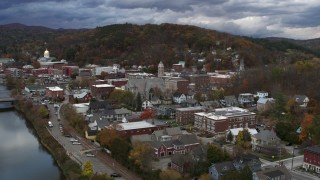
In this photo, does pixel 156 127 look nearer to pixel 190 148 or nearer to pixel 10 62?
pixel 190 148

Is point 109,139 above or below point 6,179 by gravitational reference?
above

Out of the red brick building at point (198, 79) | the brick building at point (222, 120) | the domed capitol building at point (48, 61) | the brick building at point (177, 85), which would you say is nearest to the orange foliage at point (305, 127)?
the brick building at point (222, 120)

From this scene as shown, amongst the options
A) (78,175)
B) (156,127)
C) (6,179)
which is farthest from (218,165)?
(6,179)

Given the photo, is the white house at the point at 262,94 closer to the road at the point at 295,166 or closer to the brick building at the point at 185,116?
the brick building at the point at 185,116

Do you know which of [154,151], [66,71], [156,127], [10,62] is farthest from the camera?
[10,62]

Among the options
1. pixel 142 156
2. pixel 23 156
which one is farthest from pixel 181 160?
pixel 23 156

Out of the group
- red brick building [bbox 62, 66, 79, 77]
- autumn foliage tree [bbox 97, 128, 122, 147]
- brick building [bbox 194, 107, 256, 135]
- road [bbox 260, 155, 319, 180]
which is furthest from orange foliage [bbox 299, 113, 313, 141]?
red brick building [bbox 62, 66, 79, 77]

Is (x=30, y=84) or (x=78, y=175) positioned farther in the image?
(x=30, y=84)
